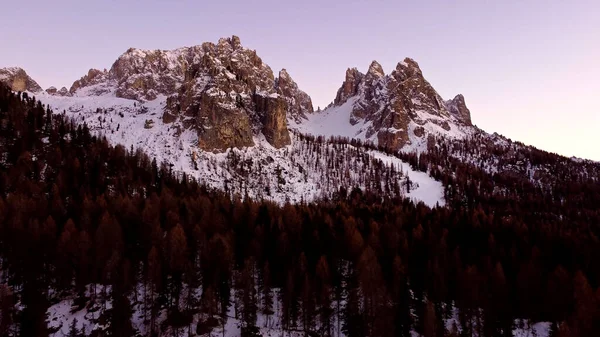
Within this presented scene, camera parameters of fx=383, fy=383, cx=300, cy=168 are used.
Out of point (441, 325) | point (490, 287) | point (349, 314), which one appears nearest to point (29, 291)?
point (349, 314)

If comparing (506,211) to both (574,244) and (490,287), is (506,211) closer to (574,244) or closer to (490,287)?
(574,244)

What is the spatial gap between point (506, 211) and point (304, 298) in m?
158

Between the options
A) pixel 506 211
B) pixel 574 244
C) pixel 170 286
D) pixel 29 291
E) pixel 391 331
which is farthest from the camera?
pixel 506 211

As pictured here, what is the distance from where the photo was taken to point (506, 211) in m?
184

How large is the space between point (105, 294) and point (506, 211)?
587 ft

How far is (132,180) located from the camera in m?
144

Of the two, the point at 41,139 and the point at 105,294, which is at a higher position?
the point at 41,139

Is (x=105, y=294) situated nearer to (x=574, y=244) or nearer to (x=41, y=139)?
(x=574, y=244)

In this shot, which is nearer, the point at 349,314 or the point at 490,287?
the point at 349,314

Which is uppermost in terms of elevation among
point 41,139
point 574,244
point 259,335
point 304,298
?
point 41,139

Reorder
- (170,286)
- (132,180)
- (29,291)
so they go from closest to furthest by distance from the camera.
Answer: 1. (29,291)
2. (170,286)
3. (132,180)

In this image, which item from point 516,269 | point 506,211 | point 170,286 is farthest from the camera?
point 506,211

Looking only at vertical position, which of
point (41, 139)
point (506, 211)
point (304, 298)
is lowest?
point (304, 298)

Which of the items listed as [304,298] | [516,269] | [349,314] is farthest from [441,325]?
[516,269]
